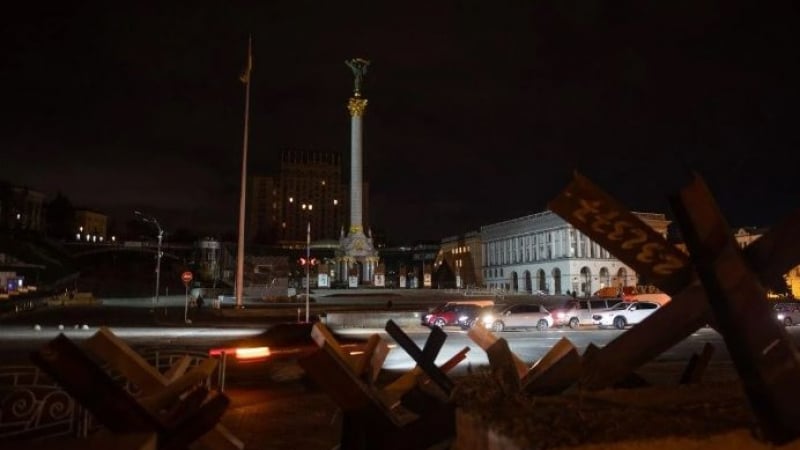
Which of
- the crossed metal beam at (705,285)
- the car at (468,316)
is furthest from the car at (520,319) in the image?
the crossed metal beam at (705,285)

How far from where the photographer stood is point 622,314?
35156mm

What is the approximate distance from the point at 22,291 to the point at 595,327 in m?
62.8

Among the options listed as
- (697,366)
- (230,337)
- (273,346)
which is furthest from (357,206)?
(697,366)

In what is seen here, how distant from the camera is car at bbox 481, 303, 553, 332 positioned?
3275cm

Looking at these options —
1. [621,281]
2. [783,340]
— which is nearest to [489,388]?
[783,340]

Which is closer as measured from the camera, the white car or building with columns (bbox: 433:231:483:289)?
→ the white car

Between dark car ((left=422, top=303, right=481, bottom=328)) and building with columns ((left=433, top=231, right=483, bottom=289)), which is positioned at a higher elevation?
building with columns ((left=433, top=231, right=483, bottom=289))

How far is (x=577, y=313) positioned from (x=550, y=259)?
95733 mm

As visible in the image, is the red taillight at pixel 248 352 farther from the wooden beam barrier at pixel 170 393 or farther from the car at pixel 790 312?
the car at pixel 790 312

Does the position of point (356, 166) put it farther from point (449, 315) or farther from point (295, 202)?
point (295, 202)

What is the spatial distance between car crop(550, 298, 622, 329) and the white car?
1.24ft

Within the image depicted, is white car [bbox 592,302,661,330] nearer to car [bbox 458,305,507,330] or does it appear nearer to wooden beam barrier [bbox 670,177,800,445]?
car [bbox 458,305,507,330]

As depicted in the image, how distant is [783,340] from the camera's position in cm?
329

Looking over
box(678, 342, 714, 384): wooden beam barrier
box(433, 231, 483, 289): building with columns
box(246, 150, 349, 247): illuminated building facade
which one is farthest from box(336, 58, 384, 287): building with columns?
box(678, 342, 714, 384): wooden beam barrier
